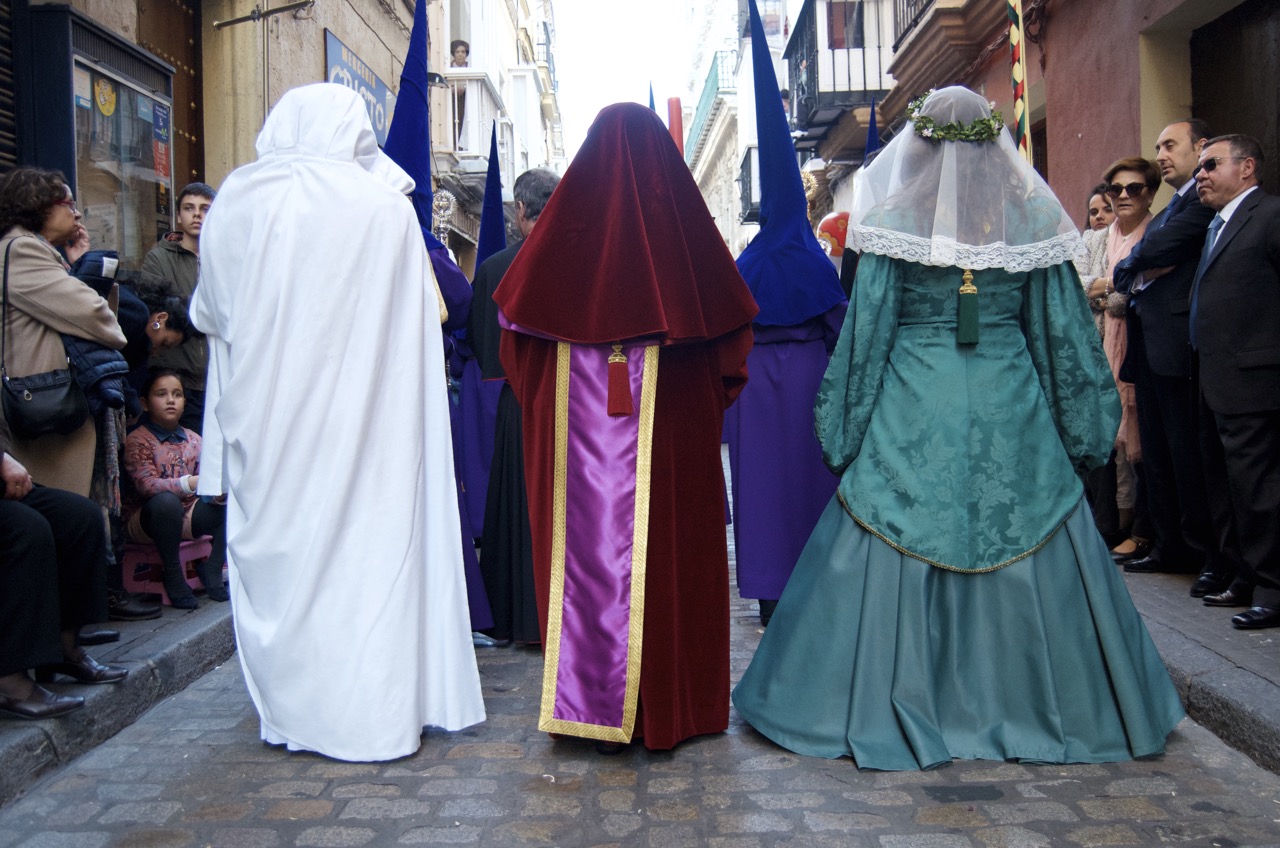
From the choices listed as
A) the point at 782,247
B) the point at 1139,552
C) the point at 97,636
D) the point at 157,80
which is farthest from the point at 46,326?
the point at 1139,552

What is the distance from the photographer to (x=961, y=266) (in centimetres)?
371

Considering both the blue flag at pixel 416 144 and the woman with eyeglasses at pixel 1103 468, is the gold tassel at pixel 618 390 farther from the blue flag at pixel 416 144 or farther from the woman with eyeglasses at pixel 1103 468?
the woman with eyeglasses at pixel 1103 468

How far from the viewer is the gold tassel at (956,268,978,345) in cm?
372

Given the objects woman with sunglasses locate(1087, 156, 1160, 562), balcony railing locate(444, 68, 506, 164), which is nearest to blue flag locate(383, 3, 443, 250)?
woman with sunglasses locate(1087, 156, 1160, 562)

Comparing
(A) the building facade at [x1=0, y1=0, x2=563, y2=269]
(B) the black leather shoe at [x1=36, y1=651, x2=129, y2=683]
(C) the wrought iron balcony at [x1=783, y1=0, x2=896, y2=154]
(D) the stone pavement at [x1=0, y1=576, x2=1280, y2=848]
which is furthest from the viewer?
(C) the wrought iron balcony at [x1=783, y1=0, x2=896, y2=154]

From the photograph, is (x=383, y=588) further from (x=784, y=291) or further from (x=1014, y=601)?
(x=784, y=291)

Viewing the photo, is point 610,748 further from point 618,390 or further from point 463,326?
point 463,326

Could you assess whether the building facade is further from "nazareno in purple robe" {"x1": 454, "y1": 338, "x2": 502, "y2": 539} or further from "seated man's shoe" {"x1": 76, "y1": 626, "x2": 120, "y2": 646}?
"seated man's shoe" {"x1": 76, "y1": 626, "x2": 120, "y2": 646}

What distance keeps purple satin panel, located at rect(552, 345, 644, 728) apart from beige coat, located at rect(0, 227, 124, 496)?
1.91 meters

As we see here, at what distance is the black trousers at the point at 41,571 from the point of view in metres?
3.59

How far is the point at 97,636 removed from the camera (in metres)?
4.70

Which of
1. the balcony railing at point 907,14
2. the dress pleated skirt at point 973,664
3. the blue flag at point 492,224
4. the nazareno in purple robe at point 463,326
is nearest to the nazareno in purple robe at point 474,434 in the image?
the nazareno in purple robe at point 463,326

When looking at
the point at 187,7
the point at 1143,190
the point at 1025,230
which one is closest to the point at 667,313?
the point at 1025,230

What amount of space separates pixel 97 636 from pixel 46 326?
1.22 metres
